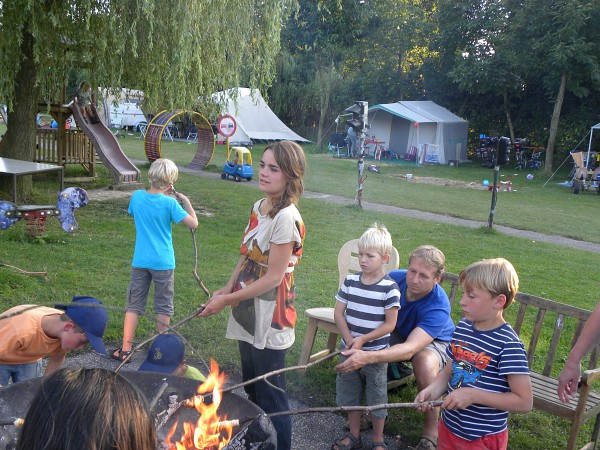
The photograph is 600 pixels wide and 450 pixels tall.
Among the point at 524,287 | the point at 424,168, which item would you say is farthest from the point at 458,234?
the point at 424,168

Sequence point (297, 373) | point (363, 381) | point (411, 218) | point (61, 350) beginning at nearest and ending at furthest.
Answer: point (61, 350) → point (363, 381) → point (297, 373) → point (411, 218)

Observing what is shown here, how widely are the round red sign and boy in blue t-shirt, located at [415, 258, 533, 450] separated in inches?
730

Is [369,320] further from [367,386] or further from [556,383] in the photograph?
[556,383]

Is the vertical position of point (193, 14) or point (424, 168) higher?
point (193, 14)

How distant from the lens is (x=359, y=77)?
107 ft

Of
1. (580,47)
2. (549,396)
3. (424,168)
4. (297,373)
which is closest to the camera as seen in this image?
(549,396)

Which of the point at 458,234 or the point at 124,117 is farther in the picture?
the point at 124,117

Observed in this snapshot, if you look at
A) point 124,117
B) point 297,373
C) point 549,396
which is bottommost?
point 297,373

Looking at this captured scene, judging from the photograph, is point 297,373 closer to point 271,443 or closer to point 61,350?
point 61,350

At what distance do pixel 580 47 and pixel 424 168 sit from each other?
24.2 feet

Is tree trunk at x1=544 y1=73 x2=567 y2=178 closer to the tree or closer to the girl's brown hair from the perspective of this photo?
the tree

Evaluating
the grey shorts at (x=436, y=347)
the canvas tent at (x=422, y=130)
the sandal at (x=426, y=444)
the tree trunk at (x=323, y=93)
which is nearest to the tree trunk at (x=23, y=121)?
the grey shorts at (x=436, y=347)

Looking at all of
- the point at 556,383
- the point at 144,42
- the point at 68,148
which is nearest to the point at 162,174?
the point at 556,383

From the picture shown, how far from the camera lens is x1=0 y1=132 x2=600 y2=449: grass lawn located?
4977mm
